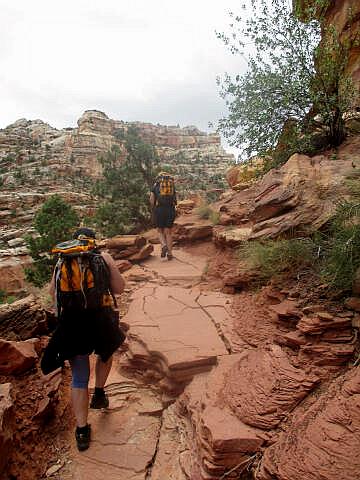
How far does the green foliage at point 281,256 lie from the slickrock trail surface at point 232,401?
0.28 metres

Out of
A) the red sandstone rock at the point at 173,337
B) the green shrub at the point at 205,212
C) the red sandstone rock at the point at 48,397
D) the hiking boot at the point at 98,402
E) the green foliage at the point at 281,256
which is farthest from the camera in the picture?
the green shrub at the point at 205,212

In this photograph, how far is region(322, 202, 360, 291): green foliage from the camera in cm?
291

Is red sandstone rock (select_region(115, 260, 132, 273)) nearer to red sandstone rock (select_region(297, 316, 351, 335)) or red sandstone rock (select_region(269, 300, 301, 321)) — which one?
red sandstone rock (select_region(269, 300, 301, 321))

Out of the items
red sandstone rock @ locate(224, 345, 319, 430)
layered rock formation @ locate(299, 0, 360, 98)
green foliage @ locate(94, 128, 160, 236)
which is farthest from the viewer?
green foliage @ locate(94, 128, 160, 236)

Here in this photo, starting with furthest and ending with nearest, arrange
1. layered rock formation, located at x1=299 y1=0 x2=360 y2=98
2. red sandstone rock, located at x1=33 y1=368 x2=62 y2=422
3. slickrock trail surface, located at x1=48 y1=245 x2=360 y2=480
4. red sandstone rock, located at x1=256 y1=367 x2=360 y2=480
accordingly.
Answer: layered rock formation, located at x1=299 y1=0 x2=360 y2=98, red sandstone rock, located at x1=33 y1=368 x2=62 y2=422, slickrock trail surface, located at x1=48 y1=245 x2=360 y2=480, red sandstone rock, located at x1=256 y1=367 x2=360 y2=480

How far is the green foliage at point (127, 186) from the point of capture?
10.0 m

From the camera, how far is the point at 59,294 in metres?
2.54

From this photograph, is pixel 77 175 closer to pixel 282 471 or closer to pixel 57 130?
pixel 57 130

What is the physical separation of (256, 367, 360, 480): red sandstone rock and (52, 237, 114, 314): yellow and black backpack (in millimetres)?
1599

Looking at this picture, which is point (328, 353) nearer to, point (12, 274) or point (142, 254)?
point (142, 254)

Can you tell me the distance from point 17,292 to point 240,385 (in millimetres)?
14894

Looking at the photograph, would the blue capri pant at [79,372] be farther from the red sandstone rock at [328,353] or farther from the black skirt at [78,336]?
the red sandstone rock at [328,353]

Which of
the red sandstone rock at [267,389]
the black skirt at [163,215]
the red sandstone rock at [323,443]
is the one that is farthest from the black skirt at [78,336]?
the black skirt at [163,215]

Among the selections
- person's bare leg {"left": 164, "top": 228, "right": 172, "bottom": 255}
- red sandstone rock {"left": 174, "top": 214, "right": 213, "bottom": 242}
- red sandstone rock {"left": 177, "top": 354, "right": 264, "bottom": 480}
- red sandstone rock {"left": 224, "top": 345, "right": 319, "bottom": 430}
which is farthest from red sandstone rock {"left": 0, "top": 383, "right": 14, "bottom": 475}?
red sandstone rock {"left": 174, "top": 214, "right": 213, "bottom": 242}
